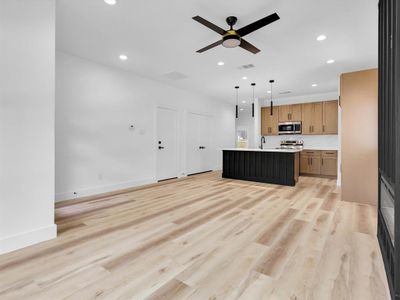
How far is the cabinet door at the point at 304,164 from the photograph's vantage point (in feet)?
22.9

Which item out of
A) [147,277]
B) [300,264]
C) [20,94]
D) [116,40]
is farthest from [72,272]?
[116,40]

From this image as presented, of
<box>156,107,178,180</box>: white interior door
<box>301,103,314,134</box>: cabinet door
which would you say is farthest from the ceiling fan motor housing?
<box>301,103,314,134</box>: cabinet door

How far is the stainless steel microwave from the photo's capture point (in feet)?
24.1

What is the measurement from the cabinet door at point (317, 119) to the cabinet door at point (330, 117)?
0.12 meters

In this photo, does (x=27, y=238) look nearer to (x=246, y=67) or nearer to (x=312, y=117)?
(x=246, y=67)

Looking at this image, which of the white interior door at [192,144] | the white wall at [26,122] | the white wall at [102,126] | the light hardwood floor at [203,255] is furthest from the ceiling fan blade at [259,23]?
the white interior door at [192,144]

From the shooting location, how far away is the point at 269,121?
809 centimetres

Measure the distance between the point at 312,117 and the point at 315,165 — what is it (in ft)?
5.37

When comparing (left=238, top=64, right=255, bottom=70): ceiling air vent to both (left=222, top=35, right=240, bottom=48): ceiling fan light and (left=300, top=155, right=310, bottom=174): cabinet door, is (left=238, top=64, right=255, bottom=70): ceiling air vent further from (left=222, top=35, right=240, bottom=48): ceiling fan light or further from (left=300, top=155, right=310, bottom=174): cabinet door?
(left=300, top=155, right=310, bottom=174): cabinet door

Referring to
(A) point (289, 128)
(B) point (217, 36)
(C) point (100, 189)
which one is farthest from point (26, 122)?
(A) point (289, 128)

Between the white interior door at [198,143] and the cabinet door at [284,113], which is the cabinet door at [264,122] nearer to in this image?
the cabinet door at [284,113]

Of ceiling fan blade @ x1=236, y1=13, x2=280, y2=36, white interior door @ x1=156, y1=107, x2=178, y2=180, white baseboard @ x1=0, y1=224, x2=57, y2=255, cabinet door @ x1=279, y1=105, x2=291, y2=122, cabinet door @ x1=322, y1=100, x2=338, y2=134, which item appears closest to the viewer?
white baseboard @ x1=0, y1=224, x2=57, y2=255

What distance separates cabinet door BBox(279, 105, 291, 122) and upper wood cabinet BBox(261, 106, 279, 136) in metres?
0.14

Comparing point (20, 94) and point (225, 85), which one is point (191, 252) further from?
point (225, 85)
